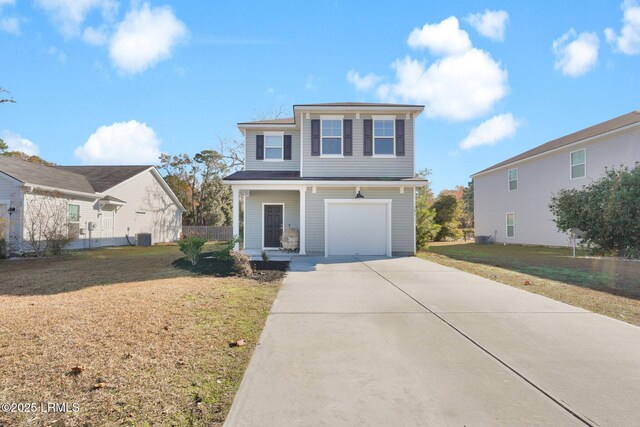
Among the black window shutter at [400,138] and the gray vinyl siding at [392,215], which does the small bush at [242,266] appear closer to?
the gray vinyl siding at [392,215]

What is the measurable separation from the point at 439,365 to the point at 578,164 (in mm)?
20029

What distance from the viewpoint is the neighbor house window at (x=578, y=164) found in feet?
58.7

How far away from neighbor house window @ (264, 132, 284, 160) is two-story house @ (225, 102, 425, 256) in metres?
0.94

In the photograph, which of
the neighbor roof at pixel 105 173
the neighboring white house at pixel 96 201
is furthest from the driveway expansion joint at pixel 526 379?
the neighbor roof at pixel 105 173

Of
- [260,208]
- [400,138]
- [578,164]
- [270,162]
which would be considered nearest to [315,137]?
[270,162]

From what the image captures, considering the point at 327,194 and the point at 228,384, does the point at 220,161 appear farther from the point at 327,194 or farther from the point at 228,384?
the point at 228,384

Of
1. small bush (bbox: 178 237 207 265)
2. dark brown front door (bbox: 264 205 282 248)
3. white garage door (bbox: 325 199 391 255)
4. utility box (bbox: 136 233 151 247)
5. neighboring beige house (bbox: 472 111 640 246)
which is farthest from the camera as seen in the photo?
utility box (bbox: 136 233 151 247)

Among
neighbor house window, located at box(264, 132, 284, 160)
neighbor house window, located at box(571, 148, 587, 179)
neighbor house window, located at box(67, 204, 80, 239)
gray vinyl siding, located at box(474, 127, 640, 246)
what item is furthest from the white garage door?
neighbor house window, located at box(67, 204, 80, 239)

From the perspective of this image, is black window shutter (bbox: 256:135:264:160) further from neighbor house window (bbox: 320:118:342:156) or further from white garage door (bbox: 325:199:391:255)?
white garage door (bbox: 325:199:391:255)

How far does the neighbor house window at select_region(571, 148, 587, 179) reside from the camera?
1789 cm

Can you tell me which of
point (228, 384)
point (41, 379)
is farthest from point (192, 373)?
point (41, 379)

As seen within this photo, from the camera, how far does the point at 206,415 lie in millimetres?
2449

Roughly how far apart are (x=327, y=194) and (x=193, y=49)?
7.64 m

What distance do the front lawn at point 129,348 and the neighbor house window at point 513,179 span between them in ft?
72.0
